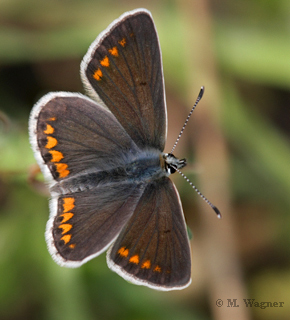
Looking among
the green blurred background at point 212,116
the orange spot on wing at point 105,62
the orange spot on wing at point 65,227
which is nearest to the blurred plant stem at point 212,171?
the green blurred background at point 212,116

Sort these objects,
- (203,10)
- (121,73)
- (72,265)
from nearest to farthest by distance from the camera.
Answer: (72,265) → (121,73) → (203,10)

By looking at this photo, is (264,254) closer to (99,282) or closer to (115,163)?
(99,282)

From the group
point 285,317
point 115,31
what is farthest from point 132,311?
→ point 115,31

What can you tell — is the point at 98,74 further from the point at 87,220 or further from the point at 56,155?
the point at 87,220

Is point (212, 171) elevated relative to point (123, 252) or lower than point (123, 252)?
lower

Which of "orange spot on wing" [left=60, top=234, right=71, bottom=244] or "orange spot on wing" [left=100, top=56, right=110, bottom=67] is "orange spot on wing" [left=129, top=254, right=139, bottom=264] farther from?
"orange spot on wing" [left=100, top=56, right=110, bottom=67]

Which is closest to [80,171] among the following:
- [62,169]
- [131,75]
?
[62,169]
